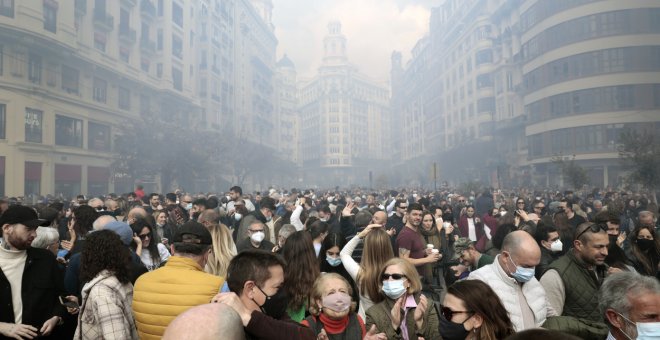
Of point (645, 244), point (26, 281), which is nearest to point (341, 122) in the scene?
point (645, 244)

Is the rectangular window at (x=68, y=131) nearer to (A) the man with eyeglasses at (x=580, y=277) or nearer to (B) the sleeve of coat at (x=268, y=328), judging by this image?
(A) the man with eyeglasses at (x=580, y=277)

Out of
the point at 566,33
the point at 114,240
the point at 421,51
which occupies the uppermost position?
the point at 421,51

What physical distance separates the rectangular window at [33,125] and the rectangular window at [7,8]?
18.0 ft

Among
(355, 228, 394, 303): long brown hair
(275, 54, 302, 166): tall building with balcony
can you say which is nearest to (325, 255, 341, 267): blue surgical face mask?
(355, 228, 394, 303): long brown hair

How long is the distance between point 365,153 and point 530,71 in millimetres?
108382

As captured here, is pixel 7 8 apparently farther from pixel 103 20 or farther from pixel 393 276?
pixel 393 276

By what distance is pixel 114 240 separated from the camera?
150 inches

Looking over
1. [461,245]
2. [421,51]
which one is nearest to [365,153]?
[421,51]

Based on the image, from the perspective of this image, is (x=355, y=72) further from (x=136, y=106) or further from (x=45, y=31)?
(x=45, y=31)

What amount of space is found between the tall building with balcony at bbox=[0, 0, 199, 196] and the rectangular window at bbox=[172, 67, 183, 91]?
7.00 ft

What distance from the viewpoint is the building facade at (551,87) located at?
37.5m

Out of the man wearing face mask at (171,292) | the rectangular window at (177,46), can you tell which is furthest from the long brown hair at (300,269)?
the rectangular window at (177,46)

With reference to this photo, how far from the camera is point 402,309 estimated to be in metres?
3.77

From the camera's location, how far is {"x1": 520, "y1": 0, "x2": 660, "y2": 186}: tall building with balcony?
37.3m
